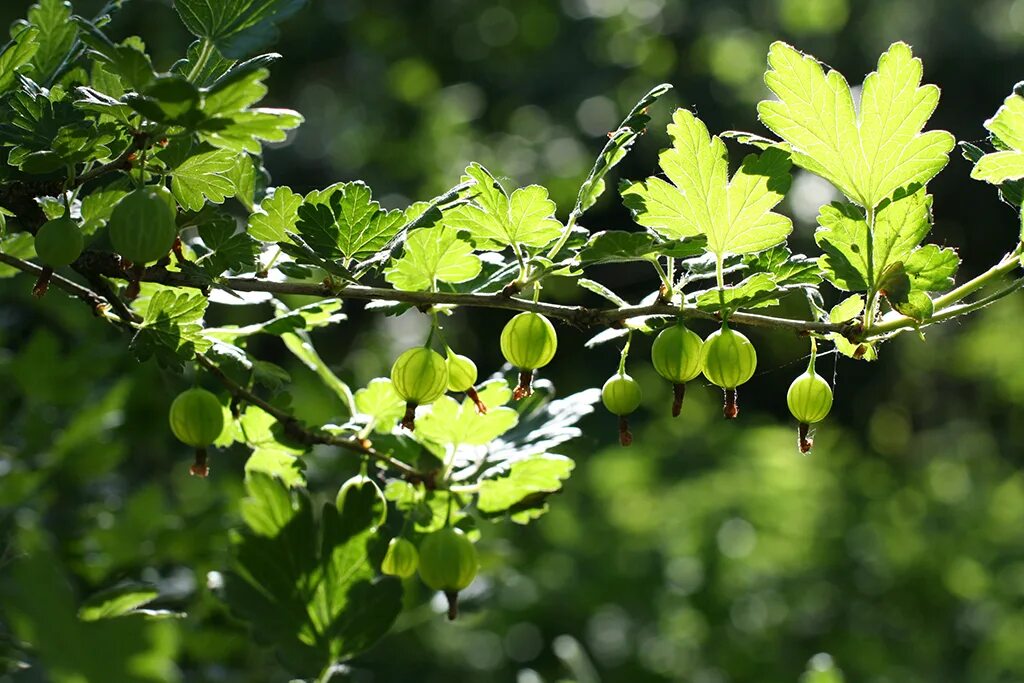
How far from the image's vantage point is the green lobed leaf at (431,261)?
916 millimetres

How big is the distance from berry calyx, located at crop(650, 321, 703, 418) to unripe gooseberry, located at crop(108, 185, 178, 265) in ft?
1.37

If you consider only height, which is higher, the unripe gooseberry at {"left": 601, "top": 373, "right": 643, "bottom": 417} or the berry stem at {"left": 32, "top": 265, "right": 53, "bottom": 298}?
the berry stem at {"left": 32, "top": 265, "right": 53, "bottom": 298}

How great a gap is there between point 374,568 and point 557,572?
9.23 ft

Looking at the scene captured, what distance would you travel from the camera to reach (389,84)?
Answer: 6.12 metres

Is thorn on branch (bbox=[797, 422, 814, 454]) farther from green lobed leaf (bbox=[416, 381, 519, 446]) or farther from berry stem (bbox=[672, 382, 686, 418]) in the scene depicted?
green lobed leaf (bbox=[416, 381, 519, 446])

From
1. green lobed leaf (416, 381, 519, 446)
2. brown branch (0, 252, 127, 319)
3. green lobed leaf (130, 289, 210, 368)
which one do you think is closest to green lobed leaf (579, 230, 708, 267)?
green lobed leaf (416, 381, 519, 446)

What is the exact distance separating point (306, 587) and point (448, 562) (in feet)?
0.75

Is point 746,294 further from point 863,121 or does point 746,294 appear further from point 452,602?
point 452,602

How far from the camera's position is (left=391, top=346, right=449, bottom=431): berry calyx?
978 millimetres

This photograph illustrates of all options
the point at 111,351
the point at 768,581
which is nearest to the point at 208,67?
the point at 111,351

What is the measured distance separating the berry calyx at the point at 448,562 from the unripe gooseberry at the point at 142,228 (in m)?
0.40

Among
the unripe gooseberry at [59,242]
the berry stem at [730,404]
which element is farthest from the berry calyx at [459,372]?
the unripe gooseberry at [59,242]

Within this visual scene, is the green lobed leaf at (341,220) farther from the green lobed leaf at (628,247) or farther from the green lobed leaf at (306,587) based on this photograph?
the green lobed leaf at (306,587)

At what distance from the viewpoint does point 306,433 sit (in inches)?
42.9
